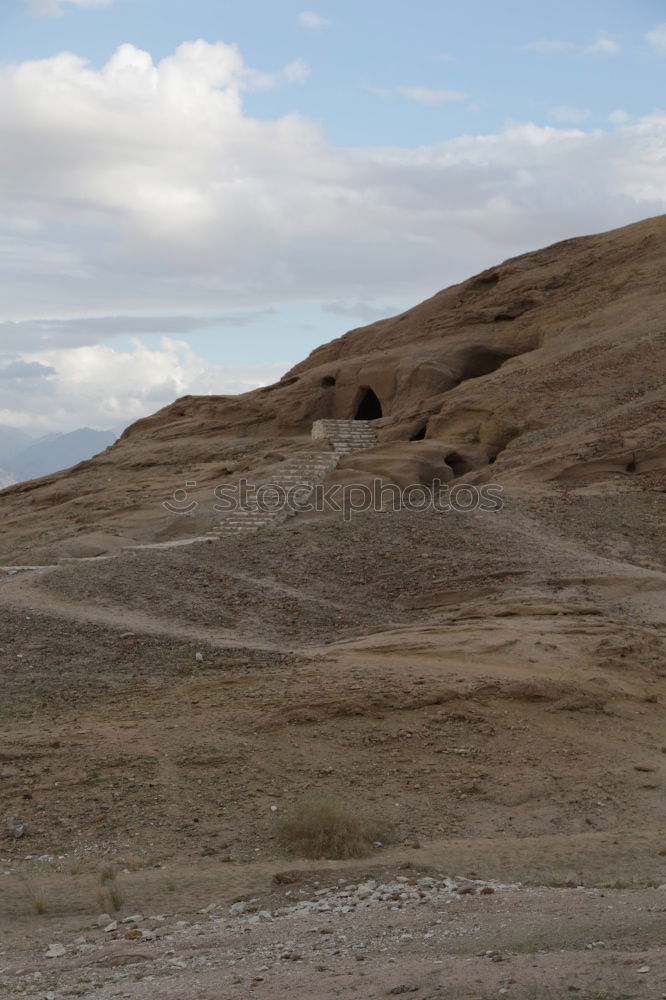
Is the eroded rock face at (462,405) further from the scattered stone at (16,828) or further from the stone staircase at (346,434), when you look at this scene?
the scattered stone at (16,828)

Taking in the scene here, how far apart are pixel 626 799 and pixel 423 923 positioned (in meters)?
3.17

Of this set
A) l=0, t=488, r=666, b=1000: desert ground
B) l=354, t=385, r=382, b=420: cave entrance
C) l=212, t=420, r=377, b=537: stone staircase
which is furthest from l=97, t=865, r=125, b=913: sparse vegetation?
l=354, t=385, r=382, b=420: cave entrance

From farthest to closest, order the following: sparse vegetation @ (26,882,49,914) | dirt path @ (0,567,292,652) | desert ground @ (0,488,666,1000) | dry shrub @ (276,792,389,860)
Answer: dirt path @ (0,567,292,652) → dry shrub @ (276,792,389,860) → sparse vegetation @ (26,882,49,914) → desert ground @ (0,488,666,1000)

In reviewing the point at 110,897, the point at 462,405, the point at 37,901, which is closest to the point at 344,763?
the point at 110,897

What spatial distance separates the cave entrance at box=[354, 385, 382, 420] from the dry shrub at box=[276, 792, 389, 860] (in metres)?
20.8

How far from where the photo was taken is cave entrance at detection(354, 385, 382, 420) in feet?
92.7

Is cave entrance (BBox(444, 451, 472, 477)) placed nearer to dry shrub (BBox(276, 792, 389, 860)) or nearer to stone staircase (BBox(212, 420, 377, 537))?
stone staircase (BBox(212, 420, 377, 537))

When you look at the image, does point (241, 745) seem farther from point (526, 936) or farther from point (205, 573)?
point (205, 573)

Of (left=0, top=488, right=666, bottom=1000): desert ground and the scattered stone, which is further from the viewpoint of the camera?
the scattered stone

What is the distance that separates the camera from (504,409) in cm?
2162

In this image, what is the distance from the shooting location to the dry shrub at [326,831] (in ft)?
23.6

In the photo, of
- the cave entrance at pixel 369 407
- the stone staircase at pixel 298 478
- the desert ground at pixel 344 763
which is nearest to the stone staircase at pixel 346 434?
the stone staircase at pixel 298 478

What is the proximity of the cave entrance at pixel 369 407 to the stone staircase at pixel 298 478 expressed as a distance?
12.2 feet

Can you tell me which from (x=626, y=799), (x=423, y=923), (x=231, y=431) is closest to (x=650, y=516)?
(x=626, y=799)
